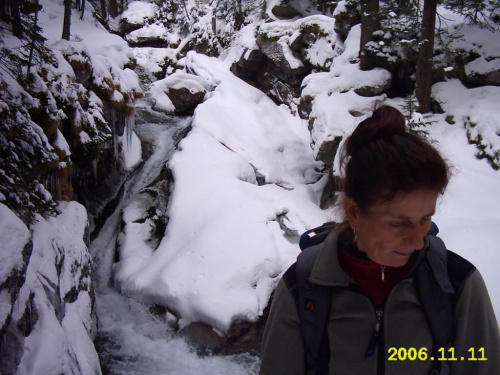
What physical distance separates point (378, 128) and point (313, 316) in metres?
0.77

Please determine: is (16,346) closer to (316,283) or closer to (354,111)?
(316,283)

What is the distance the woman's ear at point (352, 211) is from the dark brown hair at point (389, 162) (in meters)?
0.03

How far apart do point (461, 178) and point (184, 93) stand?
1082cm

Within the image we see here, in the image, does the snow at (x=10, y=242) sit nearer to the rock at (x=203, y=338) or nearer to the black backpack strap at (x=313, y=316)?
the black backpack strap at (x=313, y=316)

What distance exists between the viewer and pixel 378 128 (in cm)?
142

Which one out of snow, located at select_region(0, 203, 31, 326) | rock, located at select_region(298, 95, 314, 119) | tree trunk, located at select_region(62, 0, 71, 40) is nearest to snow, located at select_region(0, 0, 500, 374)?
snow, located at select_region(0, 203, 31, 326)

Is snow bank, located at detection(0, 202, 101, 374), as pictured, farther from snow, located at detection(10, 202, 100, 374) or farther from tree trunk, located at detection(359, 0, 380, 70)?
tree trunk, located at detection(359, 0, 380, 70)

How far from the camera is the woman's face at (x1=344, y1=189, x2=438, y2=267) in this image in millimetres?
1372

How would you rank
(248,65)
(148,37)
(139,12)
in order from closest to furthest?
(248,65) → (148,37) → (139,12)

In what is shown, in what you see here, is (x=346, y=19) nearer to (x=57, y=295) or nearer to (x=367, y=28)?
(x=367, y=28)

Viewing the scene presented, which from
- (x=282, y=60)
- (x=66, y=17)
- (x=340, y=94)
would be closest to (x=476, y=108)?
(x=340, y=94)

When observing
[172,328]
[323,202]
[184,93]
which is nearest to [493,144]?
[323,202]
